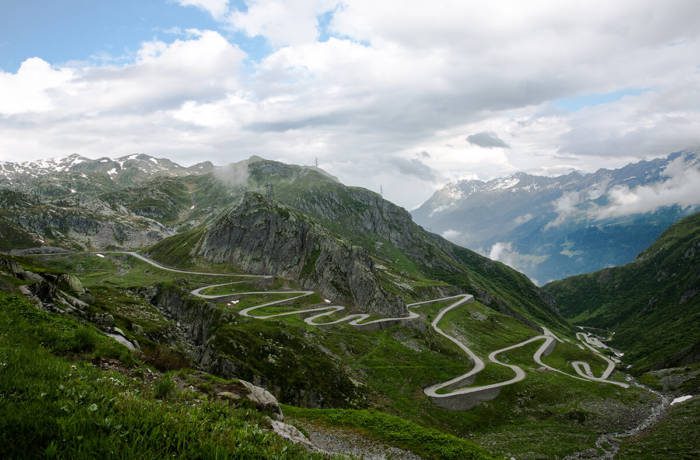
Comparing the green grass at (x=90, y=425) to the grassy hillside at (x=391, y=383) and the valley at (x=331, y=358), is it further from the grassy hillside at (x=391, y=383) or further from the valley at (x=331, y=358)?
the grassy hillside at (x=391, y=383)

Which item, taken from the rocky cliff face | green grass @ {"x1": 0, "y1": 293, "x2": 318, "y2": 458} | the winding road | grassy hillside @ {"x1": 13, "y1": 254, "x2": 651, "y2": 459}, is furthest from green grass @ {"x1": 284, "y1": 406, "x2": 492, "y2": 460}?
the rocky cliff face

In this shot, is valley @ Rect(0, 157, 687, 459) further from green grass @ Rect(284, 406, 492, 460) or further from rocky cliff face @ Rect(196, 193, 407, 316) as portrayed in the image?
rocky cliff face @ Rect(196, 193, 407, 316)

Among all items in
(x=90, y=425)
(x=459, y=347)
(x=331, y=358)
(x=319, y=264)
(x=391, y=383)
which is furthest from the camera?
(x=319, y=264)

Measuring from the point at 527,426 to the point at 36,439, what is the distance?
10058cm

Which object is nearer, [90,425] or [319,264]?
[90,425]

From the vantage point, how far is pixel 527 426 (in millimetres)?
88562

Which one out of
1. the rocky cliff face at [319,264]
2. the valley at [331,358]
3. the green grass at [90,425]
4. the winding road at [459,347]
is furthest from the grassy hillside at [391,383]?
the green grass at [90,425]

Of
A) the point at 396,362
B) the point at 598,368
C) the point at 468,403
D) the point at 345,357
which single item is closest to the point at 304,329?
the point at 345,357

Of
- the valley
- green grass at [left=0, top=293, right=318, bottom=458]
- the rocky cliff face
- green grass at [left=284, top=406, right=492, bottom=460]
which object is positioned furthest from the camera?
the rocky cliff face

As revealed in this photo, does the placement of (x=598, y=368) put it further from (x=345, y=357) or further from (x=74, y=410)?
(x=74, y=410)

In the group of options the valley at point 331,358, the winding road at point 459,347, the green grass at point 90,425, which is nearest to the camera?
the green grass at point 90,425

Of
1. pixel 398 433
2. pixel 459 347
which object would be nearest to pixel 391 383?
pixel 459 347

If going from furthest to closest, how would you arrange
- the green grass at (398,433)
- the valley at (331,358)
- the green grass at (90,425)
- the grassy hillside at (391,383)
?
the grassy hillside at (391,383)
the green grass at (398,433)
the valley at (331,358)
the green grass at (90,425)

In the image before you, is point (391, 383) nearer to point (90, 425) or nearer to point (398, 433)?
point (398, 433)
